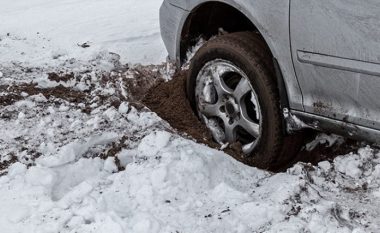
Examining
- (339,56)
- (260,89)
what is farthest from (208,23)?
(339,56)

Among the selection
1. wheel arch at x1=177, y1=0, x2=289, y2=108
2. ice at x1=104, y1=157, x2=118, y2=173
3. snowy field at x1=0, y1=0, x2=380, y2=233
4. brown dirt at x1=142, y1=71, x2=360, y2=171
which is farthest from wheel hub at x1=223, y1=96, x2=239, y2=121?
ice at x1=104, y1=157, x2=118, y2=173

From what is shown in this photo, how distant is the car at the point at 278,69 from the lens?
2.91 meters

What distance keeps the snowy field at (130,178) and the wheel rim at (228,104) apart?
0.29 m

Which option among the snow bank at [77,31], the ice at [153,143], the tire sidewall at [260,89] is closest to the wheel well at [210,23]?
the tire sidewall at [260,89]

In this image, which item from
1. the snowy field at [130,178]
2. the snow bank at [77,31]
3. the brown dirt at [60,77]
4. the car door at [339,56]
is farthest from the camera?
the snow bank at [77,31]

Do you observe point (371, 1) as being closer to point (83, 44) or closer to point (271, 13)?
point (271, 13)

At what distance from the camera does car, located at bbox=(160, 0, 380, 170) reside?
291 cm

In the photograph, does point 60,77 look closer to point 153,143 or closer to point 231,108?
point 153,143

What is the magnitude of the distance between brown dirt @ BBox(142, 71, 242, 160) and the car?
0.06 m

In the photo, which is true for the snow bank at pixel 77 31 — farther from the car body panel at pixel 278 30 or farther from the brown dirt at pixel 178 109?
the car body panel at pixel 278 30

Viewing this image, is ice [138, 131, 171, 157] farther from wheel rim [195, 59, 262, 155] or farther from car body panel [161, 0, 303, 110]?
car body panel [161, 0, 303, 110]

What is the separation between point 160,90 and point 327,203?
2.10m

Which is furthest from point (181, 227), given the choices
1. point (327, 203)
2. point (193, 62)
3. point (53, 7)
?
point (53, 7)

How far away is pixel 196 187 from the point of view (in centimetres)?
324
